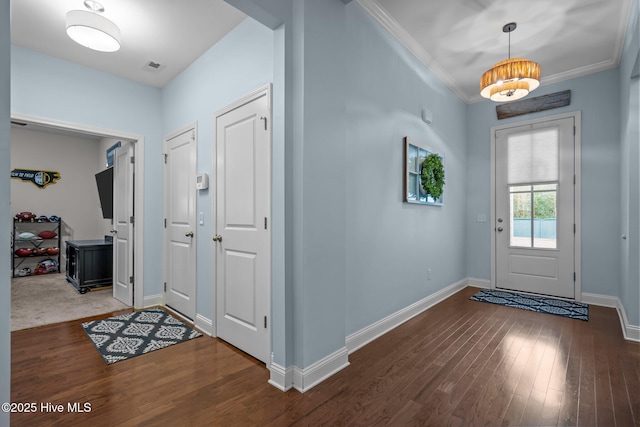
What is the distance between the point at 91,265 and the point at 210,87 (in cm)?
352

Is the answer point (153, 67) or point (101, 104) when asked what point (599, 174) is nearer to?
point (153, 67)

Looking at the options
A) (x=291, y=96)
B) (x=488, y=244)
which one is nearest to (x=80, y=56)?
(x=291, y=96)

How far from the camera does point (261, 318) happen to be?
2.37 meters

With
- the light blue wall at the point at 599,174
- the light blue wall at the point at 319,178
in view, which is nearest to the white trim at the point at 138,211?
the light blue wall at the point at 319,178

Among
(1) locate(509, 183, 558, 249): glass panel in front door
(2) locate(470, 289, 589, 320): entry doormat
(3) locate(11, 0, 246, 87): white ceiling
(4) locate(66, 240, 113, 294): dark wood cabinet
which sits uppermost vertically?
(3) locate(11, 0, 246, 87): white ceiling

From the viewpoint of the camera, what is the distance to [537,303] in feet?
12.8

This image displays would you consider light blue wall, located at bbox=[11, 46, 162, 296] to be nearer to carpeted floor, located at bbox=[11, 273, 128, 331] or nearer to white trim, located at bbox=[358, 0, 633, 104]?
carpeted floor, located at bbox=[11, 273, 128, 331]

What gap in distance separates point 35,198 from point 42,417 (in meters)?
6.39

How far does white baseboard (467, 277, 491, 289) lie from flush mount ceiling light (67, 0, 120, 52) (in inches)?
207

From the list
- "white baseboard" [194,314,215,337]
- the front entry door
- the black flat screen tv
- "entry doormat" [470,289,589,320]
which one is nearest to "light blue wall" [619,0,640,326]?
"entry doormat" [470,289,589,320]

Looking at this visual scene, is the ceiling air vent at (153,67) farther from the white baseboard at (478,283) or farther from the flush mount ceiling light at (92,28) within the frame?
the white baseboard at (478,283)

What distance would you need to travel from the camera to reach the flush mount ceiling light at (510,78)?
9.40ft

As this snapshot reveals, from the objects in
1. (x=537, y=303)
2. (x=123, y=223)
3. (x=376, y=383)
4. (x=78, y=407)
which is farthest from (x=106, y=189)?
(x=537, y=303)

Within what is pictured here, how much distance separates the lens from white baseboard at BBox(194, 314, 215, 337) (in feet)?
9.63
